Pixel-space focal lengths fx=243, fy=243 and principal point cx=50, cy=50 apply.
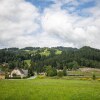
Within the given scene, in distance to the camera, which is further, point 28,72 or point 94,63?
point 94,63

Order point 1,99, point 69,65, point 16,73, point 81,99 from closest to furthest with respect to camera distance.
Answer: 1. point 1,99
2. point 81,99
3. point 16,73
4. point 69,65

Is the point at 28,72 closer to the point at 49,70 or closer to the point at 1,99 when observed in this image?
the point at 49,70

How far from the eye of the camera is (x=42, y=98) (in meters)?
25.2

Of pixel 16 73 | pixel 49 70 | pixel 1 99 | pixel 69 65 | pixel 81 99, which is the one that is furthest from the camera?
pixel 69 65

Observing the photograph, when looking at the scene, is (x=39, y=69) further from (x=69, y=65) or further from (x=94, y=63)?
(x=94, y=63)

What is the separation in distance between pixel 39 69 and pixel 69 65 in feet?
78.7

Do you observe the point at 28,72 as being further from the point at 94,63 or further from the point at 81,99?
the point at 81,99

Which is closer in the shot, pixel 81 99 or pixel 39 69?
pixel 81 99

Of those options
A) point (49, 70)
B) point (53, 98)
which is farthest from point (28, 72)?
point (53, 98)

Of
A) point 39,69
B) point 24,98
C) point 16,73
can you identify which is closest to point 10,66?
point 39,69

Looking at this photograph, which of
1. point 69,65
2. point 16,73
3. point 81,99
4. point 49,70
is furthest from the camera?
point 69,65

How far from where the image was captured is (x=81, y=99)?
84.1 ft

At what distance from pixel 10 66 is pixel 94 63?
68634 mm

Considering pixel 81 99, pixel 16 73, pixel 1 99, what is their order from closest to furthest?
pixel 1 99
pixel 81 99
pixel 16 73
